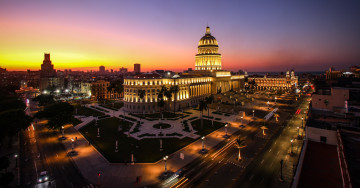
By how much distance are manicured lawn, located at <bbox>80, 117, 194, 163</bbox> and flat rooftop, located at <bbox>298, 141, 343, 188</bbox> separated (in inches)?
1109

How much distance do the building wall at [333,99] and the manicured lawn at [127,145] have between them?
42.3m

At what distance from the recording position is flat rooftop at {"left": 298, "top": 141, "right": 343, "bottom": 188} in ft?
80.6

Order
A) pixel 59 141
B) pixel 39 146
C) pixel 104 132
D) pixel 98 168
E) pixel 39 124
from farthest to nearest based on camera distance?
1. pixel 39 124
2. pixel 104 132
3. pixel 59 141
4. pixel 39 146
5. pixel 98 168

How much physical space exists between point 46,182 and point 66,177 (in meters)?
3.16

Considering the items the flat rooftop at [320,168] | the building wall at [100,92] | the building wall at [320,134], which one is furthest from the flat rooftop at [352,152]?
the building wall at [100,92]

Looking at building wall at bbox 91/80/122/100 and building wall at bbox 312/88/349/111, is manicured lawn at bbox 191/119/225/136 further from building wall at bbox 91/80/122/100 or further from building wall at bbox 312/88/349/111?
building wall at bbox 91/80/122/100

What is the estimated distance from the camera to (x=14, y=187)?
32.4 m

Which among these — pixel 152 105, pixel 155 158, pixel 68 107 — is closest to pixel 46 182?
pixel 155 158

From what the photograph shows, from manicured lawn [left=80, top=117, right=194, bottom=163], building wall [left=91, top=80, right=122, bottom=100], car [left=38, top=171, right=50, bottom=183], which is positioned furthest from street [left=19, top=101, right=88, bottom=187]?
building wall [left=91, top=80, right=122, bottom=100]

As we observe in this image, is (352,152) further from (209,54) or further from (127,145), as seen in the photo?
(209,54)

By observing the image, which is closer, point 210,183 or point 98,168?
point 210,183

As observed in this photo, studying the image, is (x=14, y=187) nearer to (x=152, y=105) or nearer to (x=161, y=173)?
(x=161, y=173)

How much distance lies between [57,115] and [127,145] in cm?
2904

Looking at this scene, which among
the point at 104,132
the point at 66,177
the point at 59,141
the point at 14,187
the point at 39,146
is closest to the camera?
the point at 14,187
